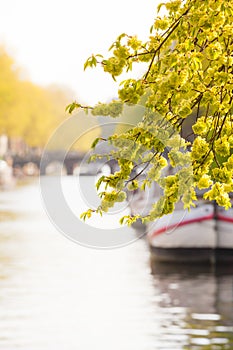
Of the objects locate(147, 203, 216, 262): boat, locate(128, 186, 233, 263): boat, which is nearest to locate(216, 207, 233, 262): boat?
locate(128, 186, 233, 263): boat

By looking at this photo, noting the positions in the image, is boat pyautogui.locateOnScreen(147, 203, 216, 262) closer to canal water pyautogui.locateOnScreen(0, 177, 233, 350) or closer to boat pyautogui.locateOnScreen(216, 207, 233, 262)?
boat pyautogui.locateOnScreen(216, 207, 233, 262)

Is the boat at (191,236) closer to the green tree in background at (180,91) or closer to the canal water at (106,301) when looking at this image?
the canal water at (106,301)

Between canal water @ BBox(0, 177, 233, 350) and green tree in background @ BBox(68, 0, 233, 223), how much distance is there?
9.72 metres

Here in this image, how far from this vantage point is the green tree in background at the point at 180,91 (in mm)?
5750

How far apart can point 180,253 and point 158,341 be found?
1069 centimetres

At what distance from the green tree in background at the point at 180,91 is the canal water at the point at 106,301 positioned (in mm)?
9718

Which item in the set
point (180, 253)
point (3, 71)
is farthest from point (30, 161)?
point (180, 253)

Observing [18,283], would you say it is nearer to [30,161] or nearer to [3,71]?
[3,71]

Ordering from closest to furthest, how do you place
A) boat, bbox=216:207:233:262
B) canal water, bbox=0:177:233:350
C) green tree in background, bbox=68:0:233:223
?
green tree in background, bbox=68:0:233:223
canal water, bbox=0:177:233:350
boat, bbox=216:207:233:262

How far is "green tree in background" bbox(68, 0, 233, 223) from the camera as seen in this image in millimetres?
5750

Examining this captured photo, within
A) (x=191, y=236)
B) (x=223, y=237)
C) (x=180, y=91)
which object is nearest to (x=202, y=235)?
(x=191, y=236)

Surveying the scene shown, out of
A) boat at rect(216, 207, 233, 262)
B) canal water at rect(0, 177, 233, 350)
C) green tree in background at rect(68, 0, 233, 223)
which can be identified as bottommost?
canal water at rect(0, 177, 233, 350)

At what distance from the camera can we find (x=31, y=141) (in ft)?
318

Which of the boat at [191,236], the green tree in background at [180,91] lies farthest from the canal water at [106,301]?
the green tree in background at [180,91]
